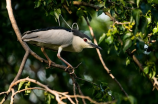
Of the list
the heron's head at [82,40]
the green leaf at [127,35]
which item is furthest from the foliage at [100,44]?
the heron's head at [82,40]

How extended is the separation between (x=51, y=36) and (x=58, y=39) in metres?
0.09

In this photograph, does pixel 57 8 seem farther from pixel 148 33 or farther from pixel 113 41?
pixel 148 33

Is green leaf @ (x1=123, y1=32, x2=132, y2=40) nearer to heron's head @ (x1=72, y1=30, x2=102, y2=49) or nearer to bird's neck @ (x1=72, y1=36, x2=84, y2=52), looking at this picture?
heron's head @ (x1=72, y1=30, x2=102, y2=49)

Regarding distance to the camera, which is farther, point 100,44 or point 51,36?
point 100,44

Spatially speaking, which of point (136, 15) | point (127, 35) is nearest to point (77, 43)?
point (127, 35)

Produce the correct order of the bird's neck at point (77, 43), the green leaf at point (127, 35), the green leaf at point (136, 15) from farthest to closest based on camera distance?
1. the bird's neck at point (77, 43)
2. the green leaf at point (127, 35)
3. the green leaf at point (136, 15)

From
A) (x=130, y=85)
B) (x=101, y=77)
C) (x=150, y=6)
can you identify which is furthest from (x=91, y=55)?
(x=150, y=6)

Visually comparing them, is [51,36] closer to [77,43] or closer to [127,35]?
[77,43]

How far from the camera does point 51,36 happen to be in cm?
407

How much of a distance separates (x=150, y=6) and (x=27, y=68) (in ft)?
13.6

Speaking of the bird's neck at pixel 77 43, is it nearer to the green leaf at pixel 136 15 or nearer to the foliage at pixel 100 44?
the foliage at pixel 100 44

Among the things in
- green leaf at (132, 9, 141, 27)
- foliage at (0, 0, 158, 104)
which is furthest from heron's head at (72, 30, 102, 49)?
green leaf at (132, 9, 141, 27)

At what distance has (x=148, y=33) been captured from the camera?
4.27 metres

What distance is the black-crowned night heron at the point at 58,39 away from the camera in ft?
13.0
